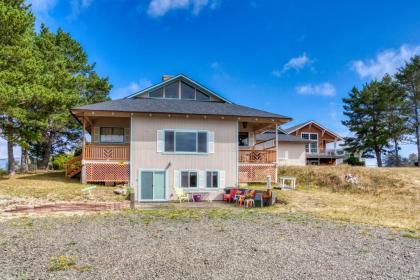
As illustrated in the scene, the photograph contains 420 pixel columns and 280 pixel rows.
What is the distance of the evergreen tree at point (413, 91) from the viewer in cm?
3666

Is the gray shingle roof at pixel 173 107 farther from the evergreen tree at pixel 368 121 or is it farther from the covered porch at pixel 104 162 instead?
the evergreen tree at pixel 368 121

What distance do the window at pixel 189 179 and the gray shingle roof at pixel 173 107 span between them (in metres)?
3.30

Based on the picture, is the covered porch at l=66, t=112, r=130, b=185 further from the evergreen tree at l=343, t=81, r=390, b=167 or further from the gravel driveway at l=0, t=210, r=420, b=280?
the evergreen tree at l=343, t=81, r=390, b=167

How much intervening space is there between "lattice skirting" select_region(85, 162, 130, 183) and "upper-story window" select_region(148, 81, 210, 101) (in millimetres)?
5629

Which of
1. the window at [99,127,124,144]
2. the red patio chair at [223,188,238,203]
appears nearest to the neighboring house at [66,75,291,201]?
the window at [99,127,124,144]

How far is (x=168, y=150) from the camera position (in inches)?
694

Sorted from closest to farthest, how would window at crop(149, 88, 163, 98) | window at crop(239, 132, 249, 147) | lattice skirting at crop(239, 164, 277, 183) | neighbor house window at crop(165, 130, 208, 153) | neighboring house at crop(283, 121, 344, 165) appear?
neighbor house window at crop(165, 130, 208, 153)
lattice skirting at crop(239, 164, 277, 183)
window at crop(149, 88, 163, 98)
window at crop(239, 132, 249, 147)
neighboring house at crop(283, 121, 344, 165)

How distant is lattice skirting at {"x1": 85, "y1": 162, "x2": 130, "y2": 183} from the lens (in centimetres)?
1711

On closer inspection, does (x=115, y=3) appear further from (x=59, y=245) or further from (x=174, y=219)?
(x=59, y=245)

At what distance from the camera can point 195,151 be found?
58.7ft

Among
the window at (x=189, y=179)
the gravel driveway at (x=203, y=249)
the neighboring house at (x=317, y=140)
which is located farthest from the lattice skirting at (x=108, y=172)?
the neighboring house at (x=317, y=140)

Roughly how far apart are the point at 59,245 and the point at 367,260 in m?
6.27

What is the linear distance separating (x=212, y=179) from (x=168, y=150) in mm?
2931

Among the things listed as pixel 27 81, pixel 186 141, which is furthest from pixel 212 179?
pixel 27 81
